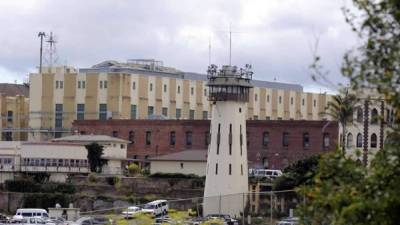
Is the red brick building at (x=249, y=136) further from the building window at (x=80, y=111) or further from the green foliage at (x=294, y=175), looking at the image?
the green foliage at (x=294, y=175)

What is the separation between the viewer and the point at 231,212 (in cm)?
5866

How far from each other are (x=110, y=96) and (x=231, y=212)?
156 ft

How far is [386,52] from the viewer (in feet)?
51.9

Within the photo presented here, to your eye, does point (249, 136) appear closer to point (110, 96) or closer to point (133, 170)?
point (133, 170)

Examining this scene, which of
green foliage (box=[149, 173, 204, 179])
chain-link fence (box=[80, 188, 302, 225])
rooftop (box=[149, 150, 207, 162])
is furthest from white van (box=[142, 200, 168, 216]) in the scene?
rooftop (box=[149, 150, 207, 162])

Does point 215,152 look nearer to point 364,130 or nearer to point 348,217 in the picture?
point 364,130

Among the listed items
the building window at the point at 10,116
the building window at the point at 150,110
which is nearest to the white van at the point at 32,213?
the building window at the point at 150,110

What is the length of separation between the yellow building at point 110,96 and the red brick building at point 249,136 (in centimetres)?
509

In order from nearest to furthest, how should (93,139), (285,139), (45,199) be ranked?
(45,199) → (285,139) → (93,139)

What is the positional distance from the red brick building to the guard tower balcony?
14.3m

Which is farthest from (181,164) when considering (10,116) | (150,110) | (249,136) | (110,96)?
(10,116)

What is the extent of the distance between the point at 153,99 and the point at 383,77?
93.1m

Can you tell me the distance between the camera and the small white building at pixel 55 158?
89.2 m

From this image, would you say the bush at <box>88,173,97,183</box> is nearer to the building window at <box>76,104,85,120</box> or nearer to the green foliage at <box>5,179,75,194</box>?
the green foliage at <box>5,179,75,194</box>
